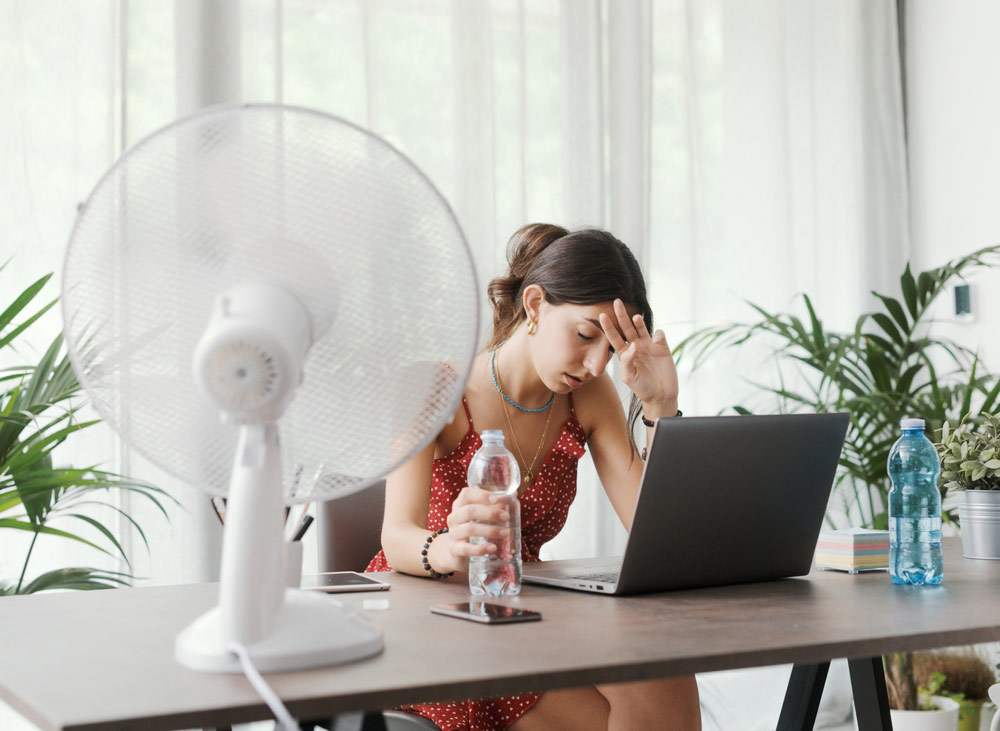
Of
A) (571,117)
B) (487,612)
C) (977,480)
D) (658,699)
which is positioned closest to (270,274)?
(487,612)

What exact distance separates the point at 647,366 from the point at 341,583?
25.8 inches

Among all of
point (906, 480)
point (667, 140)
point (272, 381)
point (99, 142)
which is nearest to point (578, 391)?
point (906, 480)

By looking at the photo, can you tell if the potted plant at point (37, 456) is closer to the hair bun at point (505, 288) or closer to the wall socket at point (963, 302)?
the hair bun at point (505, 288)

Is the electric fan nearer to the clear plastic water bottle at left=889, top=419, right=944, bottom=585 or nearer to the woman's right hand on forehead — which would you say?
the woman's right hand on forehead

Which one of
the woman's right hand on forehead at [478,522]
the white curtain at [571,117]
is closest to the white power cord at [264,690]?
the woman's right hand on forehead at [478,522]

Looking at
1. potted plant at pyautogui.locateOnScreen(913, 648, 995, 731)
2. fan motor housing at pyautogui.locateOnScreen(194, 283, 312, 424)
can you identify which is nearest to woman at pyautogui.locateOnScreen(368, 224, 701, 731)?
fan motor housing at pyautogui.locateOnScreen(194, 283, 312, 424)

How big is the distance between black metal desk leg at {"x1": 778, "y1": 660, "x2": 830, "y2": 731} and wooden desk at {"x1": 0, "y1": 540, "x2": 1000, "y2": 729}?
15 centimetres

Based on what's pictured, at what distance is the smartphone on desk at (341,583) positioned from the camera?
1.36 meters

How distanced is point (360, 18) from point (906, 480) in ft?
6.33

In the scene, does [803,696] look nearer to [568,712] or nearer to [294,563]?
[568,712]

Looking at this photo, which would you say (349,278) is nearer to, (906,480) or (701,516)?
(701,516)

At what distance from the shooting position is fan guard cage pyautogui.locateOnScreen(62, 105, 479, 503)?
92 cm

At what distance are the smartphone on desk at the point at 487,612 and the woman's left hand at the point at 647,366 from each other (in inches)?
26.0

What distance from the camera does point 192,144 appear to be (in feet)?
3.01
